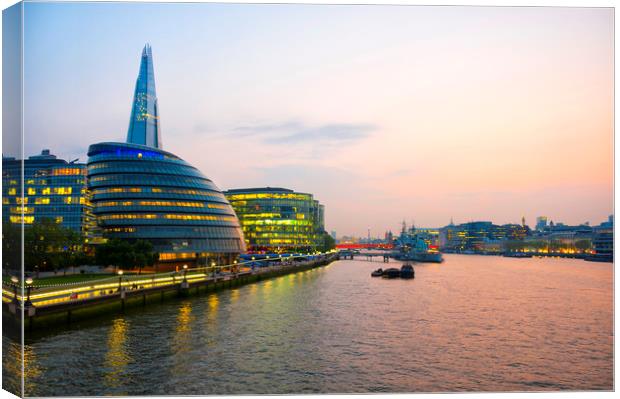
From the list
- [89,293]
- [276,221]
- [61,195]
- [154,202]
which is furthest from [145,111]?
[89,293]

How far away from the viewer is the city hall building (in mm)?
85125

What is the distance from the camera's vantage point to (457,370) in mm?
25547

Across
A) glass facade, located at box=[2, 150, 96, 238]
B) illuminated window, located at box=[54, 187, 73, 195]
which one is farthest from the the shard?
illuminated window, located at box=[54, 187, 73, 195]

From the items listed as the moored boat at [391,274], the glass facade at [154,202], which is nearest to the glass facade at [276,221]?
the moored boat at [391,274]

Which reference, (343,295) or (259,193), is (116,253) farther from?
(259,193)

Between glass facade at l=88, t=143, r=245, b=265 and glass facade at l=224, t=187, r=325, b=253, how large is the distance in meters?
92.7

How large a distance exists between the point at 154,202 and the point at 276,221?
347ft

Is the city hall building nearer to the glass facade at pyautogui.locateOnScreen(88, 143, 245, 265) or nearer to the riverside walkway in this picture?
the glass facade at pyautogui.locateOnScreen(88, 143, 245, 265)

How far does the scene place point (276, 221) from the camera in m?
191

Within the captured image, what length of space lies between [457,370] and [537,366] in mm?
4533

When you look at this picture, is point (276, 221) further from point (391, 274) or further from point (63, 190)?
point (63, 190)

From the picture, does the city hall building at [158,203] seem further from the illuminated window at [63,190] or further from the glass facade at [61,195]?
the illuminated window at [63,190]

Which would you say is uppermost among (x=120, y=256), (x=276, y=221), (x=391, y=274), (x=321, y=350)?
(x=276, y=221)

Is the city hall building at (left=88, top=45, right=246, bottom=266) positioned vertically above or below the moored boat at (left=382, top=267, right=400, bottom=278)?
above
